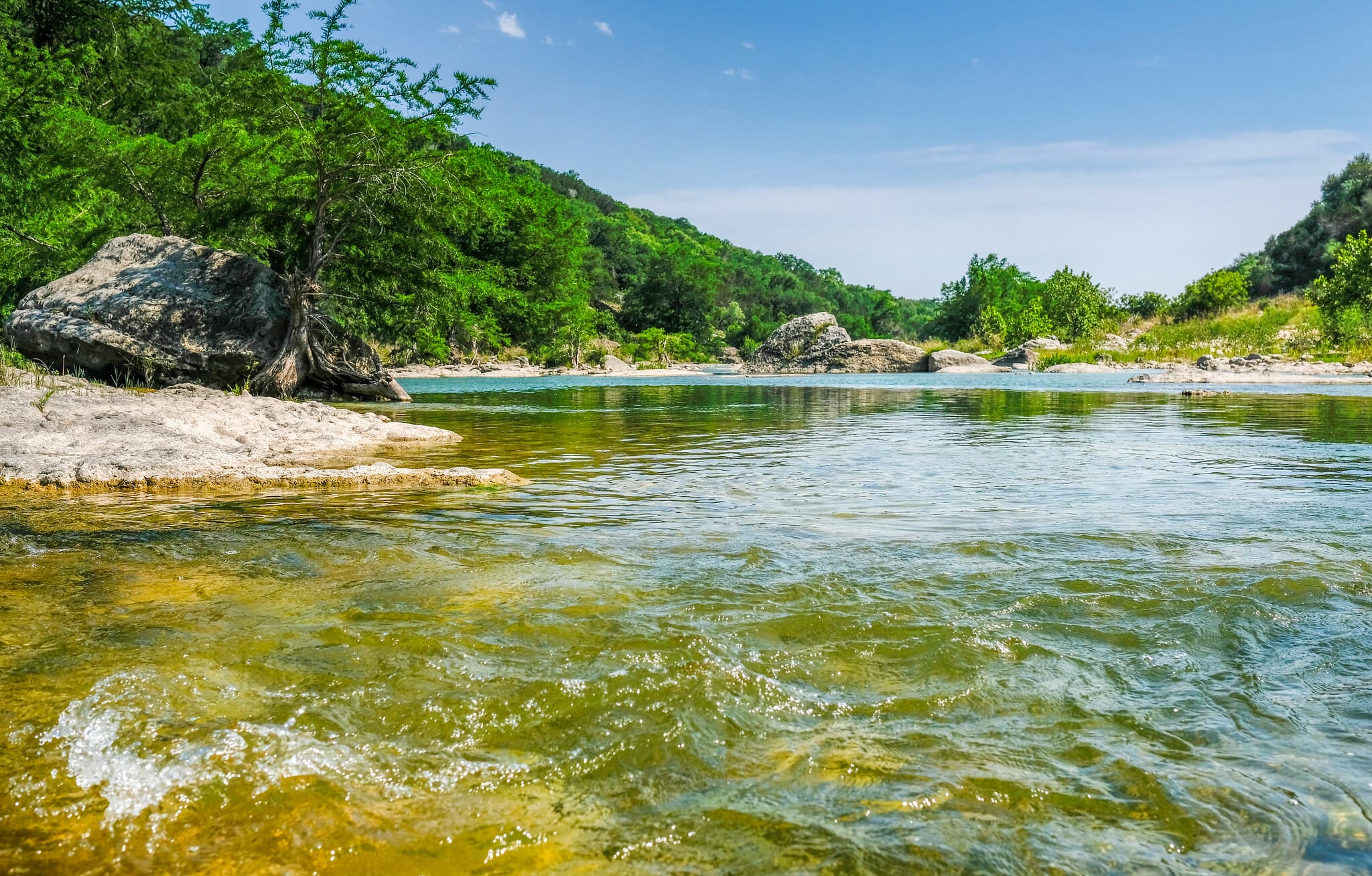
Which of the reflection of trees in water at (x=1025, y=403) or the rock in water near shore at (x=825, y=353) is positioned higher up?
the rock in water near shore at (x=825, y=353)

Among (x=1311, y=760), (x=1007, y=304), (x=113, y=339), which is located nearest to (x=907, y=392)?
(x=113, y=339)

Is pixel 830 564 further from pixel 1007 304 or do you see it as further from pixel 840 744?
pixel 1007 304

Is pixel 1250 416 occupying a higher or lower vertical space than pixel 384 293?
lower

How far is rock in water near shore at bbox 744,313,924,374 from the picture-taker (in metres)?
60.8

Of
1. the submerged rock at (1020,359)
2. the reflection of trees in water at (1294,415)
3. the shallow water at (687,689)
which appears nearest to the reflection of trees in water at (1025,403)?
the reflection of trees in water at (1294,415)

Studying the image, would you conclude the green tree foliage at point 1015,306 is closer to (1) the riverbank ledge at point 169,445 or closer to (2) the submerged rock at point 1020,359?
(2) the submerged rock at point 1020,359

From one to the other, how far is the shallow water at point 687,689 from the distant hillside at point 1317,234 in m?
73.8

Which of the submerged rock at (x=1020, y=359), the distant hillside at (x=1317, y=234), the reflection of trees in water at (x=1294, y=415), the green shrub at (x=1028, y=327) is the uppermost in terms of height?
the distant hillside at (x=1317, y=234)

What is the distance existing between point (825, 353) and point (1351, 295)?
105ft

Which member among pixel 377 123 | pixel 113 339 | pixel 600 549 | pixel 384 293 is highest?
pixel 377 123

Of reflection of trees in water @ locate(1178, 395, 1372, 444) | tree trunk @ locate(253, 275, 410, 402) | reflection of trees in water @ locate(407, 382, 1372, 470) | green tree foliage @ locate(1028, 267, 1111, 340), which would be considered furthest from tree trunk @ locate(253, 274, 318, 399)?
green tree foliage @ locate(1028, 267, 1111, 340)

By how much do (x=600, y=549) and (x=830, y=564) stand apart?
1.46 meters

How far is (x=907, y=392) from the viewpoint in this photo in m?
30.3

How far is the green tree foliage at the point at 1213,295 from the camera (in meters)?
56.8
